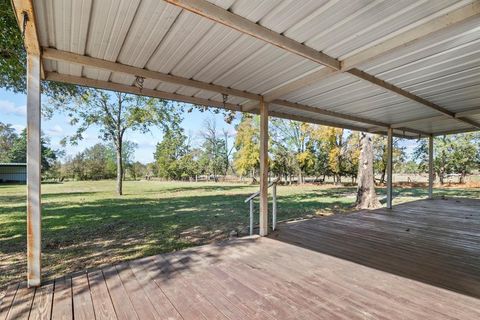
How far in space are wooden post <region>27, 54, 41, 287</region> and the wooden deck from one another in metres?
0.31

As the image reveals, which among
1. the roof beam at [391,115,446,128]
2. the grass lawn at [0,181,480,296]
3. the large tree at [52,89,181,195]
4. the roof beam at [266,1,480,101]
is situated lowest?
the grass lawn at [0,181,480,296]

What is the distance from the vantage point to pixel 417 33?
206 centimetres

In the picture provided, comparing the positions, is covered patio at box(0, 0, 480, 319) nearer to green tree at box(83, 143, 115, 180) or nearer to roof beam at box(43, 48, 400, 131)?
roof beam at box(43, 48, 400, 131)

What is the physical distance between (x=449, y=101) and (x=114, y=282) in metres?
5.91

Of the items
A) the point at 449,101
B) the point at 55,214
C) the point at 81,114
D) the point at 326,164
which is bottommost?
the point at 55,214

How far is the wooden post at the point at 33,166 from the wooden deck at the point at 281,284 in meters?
0.31

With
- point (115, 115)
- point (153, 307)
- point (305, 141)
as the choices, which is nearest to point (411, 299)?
point (153, 307)

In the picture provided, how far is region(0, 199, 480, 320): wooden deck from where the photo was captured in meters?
2.03

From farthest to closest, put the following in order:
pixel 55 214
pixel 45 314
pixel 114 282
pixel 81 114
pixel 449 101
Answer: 1. pixel 81 114
2. pixel 55 214
3. pixel 449 101
4. pixel 114 282
5. pixel 45 314

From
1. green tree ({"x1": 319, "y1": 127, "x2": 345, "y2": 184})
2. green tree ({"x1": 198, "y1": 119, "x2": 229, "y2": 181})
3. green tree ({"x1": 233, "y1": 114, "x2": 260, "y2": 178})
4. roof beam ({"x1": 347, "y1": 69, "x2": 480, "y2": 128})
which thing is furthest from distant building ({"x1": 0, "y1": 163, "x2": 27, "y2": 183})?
roof beam ({"x1": 347, "y1": 69, "x2": 480, "y2": 128})

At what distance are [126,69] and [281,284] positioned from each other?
9.48 feet

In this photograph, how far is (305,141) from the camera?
22062mm

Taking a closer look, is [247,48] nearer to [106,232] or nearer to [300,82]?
[300,82]

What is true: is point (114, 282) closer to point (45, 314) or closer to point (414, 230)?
point (45, 314)
